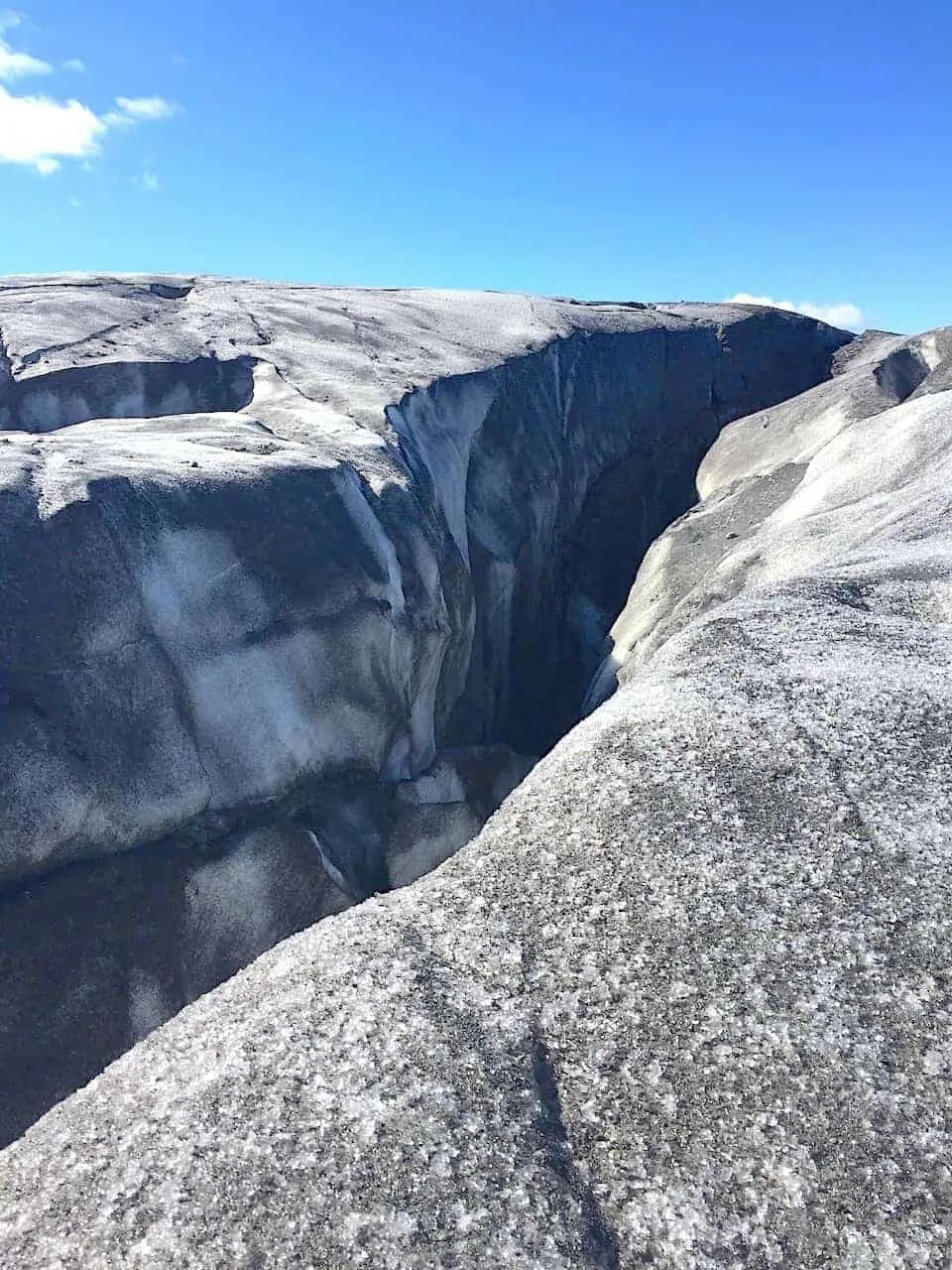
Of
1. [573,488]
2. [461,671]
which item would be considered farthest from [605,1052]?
[573,488]

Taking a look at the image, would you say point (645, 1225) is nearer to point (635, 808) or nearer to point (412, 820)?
point (635, 808)

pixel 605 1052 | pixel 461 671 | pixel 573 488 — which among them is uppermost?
pixel 605 1052

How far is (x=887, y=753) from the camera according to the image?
9.29 meters

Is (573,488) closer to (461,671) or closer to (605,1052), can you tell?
(461,671)

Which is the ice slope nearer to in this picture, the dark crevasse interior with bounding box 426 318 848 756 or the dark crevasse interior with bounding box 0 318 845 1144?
the dark crevasse interior with bounding box 0 318 845 1144

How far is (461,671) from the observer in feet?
66.1

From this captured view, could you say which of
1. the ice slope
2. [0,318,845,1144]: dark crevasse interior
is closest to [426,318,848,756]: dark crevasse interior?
[0,318,845,1144]: dark crevasse interior

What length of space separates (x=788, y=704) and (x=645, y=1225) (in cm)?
581

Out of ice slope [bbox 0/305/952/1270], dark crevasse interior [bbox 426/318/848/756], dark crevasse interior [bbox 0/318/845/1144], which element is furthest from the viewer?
dark crevasse interior [bbox 426/318/848/756]

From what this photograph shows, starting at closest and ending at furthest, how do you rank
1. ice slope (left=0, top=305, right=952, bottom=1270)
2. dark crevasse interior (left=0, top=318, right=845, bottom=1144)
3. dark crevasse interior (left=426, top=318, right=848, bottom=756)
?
ice slope (left=0, top=305, right=952, bottom=1270)
dark crevasse interior (left=0, top=318, right=845, bottom=1144)
dark crevasse interior (left=426, top=318, right=848, bottom=756)

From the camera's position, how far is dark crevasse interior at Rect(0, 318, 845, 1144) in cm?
1040

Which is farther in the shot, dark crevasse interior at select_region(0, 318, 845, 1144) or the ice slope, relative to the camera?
dark crevasse interior at select_region(0, 318, 845, 1144)

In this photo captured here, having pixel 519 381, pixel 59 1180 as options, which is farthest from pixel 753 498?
pixel 59 1180

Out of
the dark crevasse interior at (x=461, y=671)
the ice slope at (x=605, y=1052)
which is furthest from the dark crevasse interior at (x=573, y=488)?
the ice slope at (x=605, y=1052)
